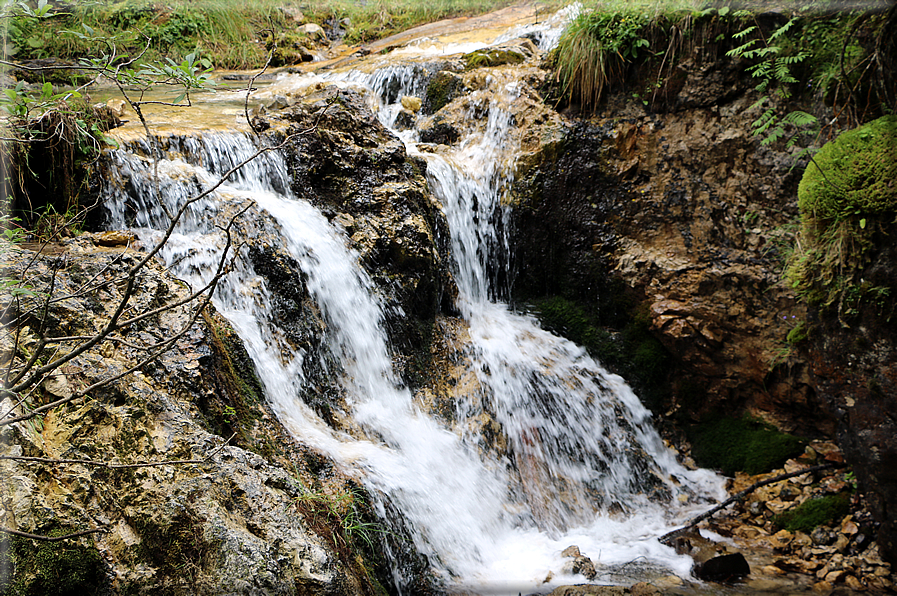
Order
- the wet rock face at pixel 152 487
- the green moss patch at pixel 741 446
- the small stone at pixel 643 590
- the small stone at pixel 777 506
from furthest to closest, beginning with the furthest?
the green moss patch at pixel 741 446, the small stone at pixel 777 506, the small stone at pixel 643 590, the wet rock face at pixel 152 487

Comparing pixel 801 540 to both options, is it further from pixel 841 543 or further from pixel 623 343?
pixel 623 343

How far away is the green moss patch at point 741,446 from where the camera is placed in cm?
536

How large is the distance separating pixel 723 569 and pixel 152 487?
13.6ft

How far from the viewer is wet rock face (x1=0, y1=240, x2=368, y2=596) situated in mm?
1772

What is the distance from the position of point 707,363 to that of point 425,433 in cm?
343

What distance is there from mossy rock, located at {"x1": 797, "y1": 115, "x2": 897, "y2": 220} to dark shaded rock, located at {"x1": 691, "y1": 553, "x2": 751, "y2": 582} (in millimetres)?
2888

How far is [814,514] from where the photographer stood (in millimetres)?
4605

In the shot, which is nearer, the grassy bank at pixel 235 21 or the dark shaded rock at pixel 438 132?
the dark shaded rock at pixel 438 132

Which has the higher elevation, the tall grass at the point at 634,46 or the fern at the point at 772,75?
the tall grass at the point at 634,46

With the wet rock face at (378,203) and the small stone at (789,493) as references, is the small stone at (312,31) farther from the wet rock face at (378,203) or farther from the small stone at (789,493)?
the small stone at (789,493)

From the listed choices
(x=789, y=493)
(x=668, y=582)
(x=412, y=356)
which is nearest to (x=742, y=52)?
(x=789, y=493)

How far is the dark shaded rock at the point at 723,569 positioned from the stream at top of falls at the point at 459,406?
161 mm

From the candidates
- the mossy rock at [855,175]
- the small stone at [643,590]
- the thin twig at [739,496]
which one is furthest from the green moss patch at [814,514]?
the mossy rock at [855,175]

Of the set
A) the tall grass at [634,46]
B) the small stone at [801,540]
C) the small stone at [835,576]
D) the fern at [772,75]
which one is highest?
the tall grass at [634,46]
